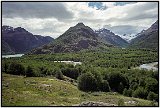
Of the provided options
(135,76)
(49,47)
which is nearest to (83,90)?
(135,76)

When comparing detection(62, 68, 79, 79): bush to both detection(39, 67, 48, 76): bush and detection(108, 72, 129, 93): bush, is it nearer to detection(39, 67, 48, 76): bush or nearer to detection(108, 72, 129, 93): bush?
detection(39, 67, 48, 76): bush

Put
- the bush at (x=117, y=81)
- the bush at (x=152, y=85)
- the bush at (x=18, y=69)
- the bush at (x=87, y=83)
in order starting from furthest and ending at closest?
the bush at (x=18, y=69) → the bush at (x=117, y=81) → the bush at (x=87, y=83) → the bush at (x=152, y=85)

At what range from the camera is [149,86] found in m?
39.6

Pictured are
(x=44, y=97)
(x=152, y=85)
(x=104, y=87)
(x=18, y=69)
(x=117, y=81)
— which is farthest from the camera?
(x=18, y=69)

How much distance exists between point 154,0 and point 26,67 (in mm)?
37742

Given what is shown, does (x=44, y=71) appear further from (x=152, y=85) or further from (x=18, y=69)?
(x=152, y=85)

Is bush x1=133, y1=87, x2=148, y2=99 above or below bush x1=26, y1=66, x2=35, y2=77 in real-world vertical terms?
below

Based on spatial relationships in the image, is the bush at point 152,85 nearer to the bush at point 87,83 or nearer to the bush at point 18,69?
the bush at point 87,83

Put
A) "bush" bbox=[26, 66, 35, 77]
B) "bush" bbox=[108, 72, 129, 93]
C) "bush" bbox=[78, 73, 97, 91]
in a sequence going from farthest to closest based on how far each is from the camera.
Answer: "bush" bbox=[26, 66, 35, 77] < "bush" bbox=[108, 72, 129, 93] < "bush" bbox=[78, 73, 97, 91]

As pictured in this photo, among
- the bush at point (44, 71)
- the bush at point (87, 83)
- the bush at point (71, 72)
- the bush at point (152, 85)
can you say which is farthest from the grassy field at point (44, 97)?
the bush at point (71, 72)

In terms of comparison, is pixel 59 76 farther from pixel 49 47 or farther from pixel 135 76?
pixel 49 47

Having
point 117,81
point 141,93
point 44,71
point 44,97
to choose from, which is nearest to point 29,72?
point 44,71

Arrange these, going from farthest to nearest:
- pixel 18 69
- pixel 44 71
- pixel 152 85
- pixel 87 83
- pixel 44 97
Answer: pixel 44 71 < pixel 18 69 < pixel 87 83 < pixel 152 85 < pixel 44 97

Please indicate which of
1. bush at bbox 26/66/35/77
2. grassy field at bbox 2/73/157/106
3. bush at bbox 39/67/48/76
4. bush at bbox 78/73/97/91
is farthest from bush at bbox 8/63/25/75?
bush at bbox 78/73/97/91
